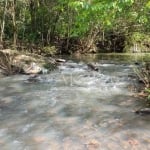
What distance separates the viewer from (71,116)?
6.79 m

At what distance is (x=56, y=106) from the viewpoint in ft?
24.8

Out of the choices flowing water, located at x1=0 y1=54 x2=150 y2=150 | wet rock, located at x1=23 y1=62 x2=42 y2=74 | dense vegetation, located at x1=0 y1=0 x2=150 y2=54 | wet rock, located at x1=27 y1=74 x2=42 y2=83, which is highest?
dense vegetation, located at x1=0 y1=0 x2=150 y2=54

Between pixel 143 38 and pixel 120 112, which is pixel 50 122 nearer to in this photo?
pixel 120 112

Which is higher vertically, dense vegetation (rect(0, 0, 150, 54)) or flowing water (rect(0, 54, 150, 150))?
dense vegetation (rect(0, 0, 150, 54))

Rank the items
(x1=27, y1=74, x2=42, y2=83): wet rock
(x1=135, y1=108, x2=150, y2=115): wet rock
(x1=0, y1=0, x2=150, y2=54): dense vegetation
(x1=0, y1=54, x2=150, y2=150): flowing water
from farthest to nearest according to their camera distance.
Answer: (x1=0, y1=0, x2=150, y2=54): dense vegetation, (x1=27, y1=74, x2=42, y2=83): wet rock, (x1=135, y1=108, x2=150, y2=115): wet rock, (x1=0, y1=54, x2=150, y2=150): flowing water

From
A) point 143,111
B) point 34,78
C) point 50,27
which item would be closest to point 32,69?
point 34,78

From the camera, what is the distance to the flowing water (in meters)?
5.41

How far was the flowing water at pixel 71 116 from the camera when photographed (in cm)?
541

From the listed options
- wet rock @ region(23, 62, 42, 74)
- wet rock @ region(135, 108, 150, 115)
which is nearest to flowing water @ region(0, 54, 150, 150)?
wet rock @ region(135, 108, 150, 115)

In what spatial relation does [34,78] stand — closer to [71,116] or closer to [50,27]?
[71,116]

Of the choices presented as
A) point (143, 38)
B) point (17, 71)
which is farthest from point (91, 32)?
point (17, 71)

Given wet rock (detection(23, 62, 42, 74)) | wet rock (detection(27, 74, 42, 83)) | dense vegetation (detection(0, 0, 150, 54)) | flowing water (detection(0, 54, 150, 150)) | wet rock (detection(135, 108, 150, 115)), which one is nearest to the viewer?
flowing water (detection(0, 54, 150, 150))

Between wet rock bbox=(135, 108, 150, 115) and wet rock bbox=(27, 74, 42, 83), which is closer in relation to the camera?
wet rock bbox=(135, 108, 150, 115)

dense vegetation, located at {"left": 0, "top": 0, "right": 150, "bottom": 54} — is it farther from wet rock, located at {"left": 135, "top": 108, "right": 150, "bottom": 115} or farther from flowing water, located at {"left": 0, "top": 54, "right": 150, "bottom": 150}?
wet rock, located at {"left": 135, "top": 108, "right": 150, "bottom": 115}
